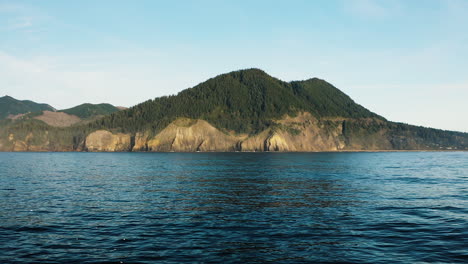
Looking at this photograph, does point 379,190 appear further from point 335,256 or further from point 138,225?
point 138,225

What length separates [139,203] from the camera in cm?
3441

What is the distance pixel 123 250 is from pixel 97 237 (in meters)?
3.64

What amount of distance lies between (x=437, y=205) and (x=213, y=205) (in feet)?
71.2

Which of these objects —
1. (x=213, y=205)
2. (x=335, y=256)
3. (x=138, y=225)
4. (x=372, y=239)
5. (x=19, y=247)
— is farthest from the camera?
(x=213, y=205)

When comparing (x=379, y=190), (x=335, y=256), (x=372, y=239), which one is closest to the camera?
(x=335, y=256)

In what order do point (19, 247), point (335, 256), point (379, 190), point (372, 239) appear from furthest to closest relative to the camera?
1. point (379, 190)
2. point (372, 239)
3. point (19, 247)
4. point (335, 256)

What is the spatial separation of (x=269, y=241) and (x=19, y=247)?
14.4 metres

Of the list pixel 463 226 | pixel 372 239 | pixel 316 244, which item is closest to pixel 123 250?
pixel 316 244

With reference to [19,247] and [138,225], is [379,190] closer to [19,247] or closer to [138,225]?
[138,225]

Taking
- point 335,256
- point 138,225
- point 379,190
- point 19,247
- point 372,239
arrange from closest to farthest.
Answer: point 335,256, point 19,247, point 372,239, point 138,225, point 379,190

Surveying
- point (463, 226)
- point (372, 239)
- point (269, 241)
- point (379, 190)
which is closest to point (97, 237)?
point (269, 241)

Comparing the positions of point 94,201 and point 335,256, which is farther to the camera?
point 94,201

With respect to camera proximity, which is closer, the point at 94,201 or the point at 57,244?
the point at 57,244

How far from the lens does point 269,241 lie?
2119 centimetres
